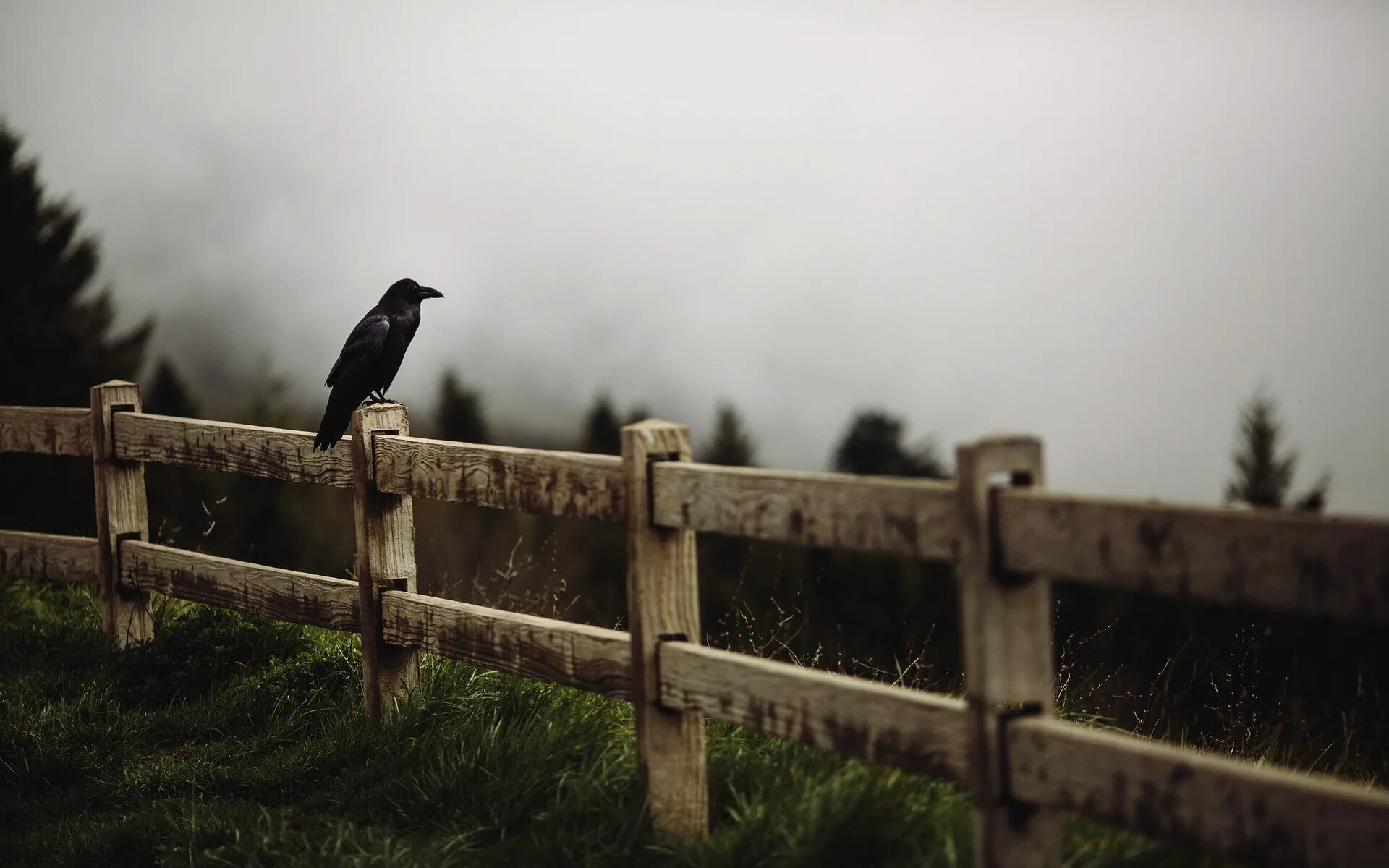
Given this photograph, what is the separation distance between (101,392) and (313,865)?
4.09 meters

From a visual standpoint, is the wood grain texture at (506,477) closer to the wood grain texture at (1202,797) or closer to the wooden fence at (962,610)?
the wooden fence at (962,610)

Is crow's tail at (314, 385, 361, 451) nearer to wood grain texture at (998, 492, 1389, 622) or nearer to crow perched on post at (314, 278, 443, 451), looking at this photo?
crow perched on post at (314, 278, 443, 451)

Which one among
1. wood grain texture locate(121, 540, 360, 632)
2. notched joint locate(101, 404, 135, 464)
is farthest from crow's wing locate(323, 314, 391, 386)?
notched joint locate(101, 404, 135, 464)

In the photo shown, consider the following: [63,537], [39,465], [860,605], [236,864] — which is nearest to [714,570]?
[860,605]

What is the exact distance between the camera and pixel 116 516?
7238mm

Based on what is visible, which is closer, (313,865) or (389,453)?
(313,865)

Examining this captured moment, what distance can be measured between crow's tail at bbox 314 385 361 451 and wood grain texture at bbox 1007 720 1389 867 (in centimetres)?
377

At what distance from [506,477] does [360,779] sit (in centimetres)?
127

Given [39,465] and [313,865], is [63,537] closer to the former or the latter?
[313,865]

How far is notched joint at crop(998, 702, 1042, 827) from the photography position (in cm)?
323

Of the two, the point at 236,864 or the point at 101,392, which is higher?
the point at 101,392

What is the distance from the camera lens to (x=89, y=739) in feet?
18.6

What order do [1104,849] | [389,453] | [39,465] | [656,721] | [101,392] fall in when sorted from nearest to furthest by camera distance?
[1104,849] → [656,721] → [389,453] → [101,392] → [39,465]

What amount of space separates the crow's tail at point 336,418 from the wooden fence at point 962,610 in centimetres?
17
